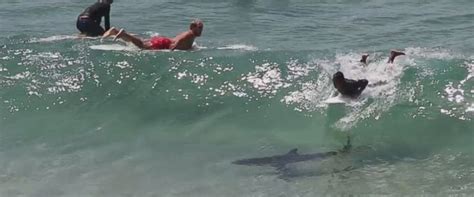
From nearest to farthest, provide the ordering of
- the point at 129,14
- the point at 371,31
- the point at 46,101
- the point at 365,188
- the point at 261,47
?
1. the point at 365,188
2. the point at 46,101
3. the point at 261,47
4. the point at 371,31
5. the point at 129,14

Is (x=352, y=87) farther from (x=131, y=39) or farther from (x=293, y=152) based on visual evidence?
(x=131, y=39)

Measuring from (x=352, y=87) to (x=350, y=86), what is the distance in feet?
0.11

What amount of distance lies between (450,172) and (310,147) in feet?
6.63

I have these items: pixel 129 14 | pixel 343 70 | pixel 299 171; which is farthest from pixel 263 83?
pixel 129 14

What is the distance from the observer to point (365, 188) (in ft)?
31.8

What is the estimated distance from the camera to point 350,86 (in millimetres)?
12711

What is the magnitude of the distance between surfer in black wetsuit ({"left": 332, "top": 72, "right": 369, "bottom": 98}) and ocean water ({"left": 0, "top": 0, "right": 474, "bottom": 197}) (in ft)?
0.54

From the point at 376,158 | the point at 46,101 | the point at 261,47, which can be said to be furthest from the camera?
the point at 261,47

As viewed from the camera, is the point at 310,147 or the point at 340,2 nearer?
the point at 310,147

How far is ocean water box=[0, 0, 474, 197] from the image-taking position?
10.2 m

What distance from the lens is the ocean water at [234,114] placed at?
10.2 metres

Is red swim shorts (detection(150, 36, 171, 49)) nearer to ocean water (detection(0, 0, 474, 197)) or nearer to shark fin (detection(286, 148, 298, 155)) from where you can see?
ocean water (detection(0, 0, 474, 197))

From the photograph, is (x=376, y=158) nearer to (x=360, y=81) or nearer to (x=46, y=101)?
(x=360, y=81)

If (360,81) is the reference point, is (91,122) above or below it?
below
